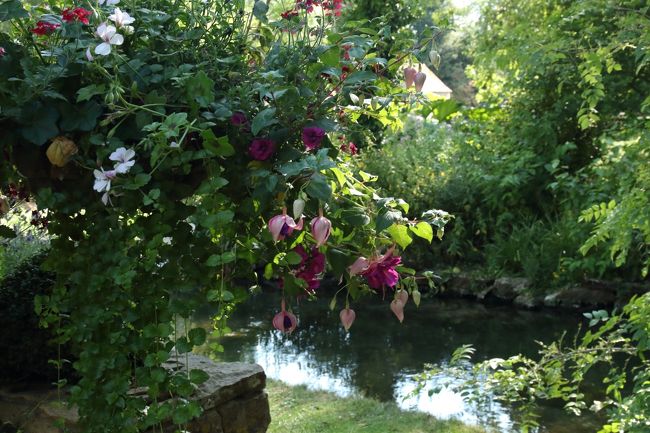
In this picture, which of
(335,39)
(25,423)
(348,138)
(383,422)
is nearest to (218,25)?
(335,39)

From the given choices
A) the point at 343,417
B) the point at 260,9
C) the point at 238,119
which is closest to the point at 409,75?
the point at 260,9

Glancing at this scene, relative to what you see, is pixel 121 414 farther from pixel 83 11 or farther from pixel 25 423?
pixel 25 423

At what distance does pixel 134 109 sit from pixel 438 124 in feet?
38.0

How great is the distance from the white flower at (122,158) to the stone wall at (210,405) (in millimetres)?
1563

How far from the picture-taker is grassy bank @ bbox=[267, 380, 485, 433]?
4629 mm

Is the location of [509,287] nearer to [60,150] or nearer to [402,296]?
[402,296]

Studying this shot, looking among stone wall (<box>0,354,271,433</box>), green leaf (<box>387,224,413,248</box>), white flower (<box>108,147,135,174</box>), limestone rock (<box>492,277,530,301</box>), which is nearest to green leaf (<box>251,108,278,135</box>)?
white flower (<box>108,147,135,174</box>)

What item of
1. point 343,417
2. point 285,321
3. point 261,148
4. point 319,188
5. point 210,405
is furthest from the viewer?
point 343,417

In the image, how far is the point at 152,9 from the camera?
1897 mm

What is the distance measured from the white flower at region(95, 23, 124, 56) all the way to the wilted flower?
22cm

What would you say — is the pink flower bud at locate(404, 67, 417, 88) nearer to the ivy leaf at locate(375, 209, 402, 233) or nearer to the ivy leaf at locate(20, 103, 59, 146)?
the ivy leaf at locate(375, 209, 402, 233)

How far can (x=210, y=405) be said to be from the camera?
3.33m

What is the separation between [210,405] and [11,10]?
6.85ft

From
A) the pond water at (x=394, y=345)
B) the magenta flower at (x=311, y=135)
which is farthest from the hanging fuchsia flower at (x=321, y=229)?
the pond water at (x=394, y=345)
